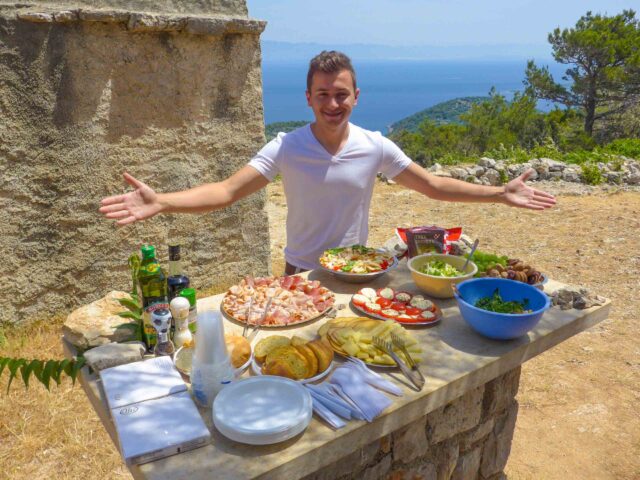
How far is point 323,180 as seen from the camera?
311cm

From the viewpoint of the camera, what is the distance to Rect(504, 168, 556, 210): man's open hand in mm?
2781

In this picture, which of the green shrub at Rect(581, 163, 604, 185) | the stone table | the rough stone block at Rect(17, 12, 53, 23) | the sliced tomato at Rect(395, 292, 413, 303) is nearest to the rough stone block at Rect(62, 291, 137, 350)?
the stone table

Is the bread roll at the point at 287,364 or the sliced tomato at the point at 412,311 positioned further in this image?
the sliced tomato at the point at 412,311

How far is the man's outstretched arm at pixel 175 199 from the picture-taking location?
234 cm

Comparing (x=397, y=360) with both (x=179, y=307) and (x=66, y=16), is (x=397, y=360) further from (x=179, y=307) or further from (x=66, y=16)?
(x=66, y=16)

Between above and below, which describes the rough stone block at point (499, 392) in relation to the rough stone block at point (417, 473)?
above

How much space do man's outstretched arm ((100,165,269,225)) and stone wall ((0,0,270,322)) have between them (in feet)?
5.34

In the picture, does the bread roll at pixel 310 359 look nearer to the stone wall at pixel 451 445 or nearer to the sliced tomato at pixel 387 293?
A: the stone wall at pixel 451 445

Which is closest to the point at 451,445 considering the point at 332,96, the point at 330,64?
the point at 332,96

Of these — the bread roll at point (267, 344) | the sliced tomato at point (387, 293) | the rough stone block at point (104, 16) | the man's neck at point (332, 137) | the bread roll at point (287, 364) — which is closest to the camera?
A: the bread roll at point (287, 364)

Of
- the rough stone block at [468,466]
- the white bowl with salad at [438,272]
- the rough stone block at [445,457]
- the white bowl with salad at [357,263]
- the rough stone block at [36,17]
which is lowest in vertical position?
the rough stone block at [468,466]

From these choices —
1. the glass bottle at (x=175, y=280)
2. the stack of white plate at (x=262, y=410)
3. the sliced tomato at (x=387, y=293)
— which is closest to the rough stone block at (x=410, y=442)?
the sliced tomato at (x=387, y=293)

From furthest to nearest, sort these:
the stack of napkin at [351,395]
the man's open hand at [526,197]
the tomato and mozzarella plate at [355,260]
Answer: the man's open hand at [526,197], the tomato and mozzarella plate at [355,260], the stack of napkin at [351,395]

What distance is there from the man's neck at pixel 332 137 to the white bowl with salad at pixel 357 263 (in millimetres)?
628
